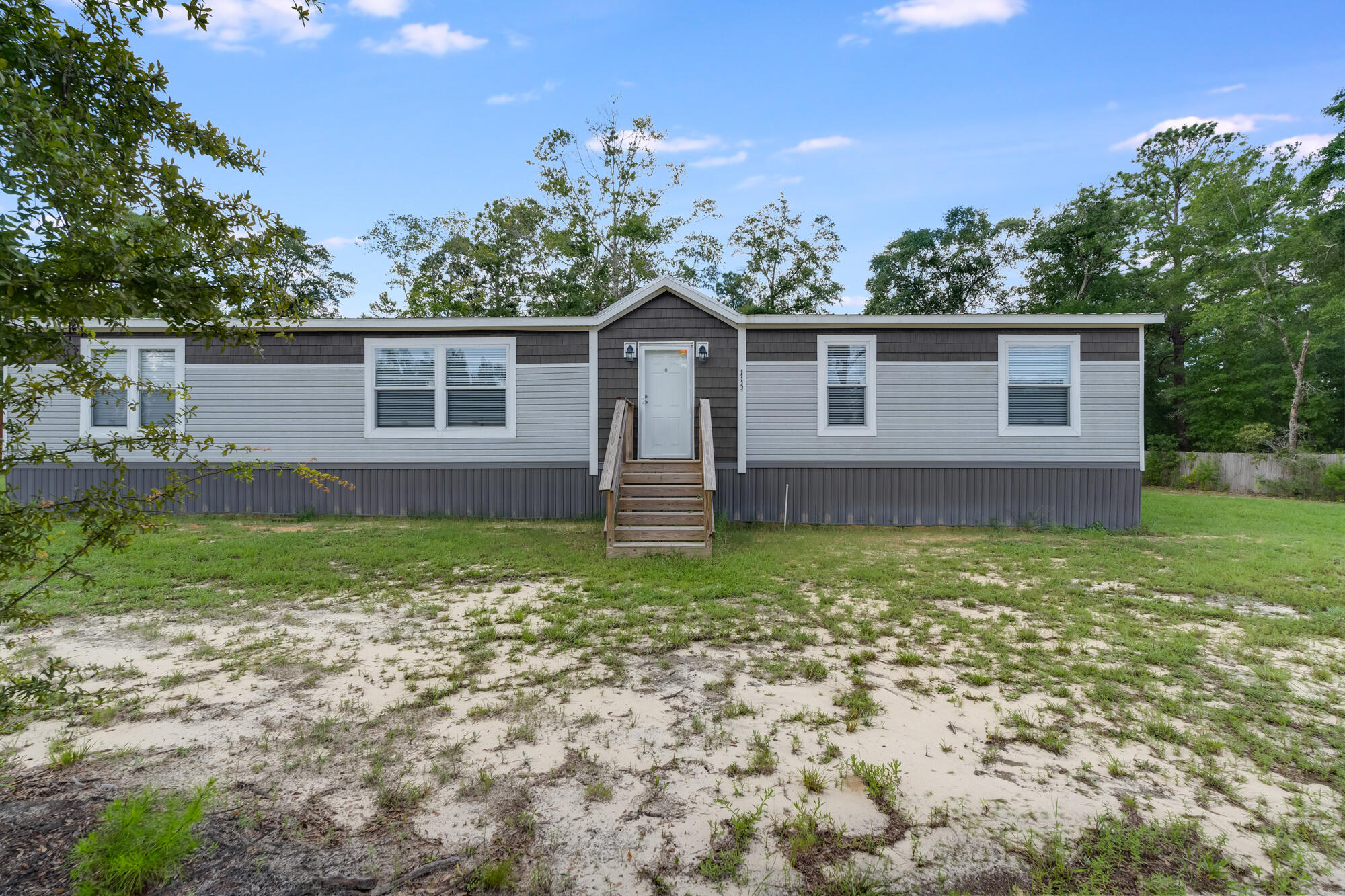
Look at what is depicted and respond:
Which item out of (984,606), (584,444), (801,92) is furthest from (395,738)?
(801,92)

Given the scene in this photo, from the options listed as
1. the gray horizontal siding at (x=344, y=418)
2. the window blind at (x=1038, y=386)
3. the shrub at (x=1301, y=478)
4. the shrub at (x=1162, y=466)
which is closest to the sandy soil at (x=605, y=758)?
the gray horizontal siding at (x=344, y=418)

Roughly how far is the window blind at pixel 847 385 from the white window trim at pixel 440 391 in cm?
505

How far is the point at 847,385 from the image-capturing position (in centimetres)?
930

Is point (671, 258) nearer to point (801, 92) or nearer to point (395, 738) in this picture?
point (801, 92)

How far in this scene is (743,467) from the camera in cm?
929

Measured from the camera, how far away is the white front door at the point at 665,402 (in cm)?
934

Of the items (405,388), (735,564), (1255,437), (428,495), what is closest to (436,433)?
(405,388)

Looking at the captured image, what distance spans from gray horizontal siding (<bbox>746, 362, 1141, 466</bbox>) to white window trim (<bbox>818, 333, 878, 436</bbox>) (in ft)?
0.25

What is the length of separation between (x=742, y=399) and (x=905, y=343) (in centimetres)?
269

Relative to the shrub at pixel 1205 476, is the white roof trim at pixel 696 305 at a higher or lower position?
higher

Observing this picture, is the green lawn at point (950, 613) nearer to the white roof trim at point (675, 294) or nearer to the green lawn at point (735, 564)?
the green lawn at point (735, 564)

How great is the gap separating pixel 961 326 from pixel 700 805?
29.0ft

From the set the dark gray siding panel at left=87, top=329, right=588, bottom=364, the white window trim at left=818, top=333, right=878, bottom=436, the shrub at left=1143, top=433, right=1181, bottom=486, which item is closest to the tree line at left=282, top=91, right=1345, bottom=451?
the shrub at left=1143, top=433, right=1181, bottom=486

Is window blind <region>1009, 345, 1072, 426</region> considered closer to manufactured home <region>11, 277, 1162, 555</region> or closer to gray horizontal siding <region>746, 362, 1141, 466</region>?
manufactured home <region>11, 277, 1162, 555</region>
